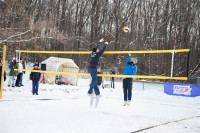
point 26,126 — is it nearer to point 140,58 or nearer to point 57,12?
point 140,58

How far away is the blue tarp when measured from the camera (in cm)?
1138

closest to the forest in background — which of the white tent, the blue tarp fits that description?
the white tent

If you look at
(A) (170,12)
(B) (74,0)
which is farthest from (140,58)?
(B) (74,0)

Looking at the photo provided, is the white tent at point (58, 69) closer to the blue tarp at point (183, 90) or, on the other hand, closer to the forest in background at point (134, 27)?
the forest in background at point (134, 27)

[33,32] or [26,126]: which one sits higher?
[33,32]

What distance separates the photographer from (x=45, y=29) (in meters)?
12.8

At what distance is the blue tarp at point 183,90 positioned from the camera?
1138cm

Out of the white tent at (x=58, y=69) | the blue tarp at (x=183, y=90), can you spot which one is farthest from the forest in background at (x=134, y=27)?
the blue tarp at (x=183, y=90)

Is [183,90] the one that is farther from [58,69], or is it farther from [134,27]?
[134,27]

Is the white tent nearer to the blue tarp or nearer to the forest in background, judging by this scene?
the forest in background

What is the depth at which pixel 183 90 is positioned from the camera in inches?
460

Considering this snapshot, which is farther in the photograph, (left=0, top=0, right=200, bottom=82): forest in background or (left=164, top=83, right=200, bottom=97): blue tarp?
(left=0, top=0, right=200, bottom=82): forest in background

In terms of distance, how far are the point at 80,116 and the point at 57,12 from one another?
81.6 feet

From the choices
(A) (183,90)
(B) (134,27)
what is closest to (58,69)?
(A) (183,90)
